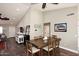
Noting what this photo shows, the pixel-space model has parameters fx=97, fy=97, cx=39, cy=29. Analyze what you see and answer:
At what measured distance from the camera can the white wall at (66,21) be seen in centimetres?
187

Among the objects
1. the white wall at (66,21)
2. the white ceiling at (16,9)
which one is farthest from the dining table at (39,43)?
the white ceiling at (16,9)

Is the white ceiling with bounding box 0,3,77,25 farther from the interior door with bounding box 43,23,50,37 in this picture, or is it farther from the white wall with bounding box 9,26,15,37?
the interior door with bounding box 43,23,50,37

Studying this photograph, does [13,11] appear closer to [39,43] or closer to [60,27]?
[39,43]

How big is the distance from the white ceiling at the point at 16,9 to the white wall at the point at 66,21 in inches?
3.9

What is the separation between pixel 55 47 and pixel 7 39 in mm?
968

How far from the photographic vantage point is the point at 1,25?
1.90 metres

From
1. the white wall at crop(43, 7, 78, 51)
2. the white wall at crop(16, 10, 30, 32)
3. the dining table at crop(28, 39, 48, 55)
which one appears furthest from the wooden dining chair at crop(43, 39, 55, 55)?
the white wall at crop(16, 10, 30, 32)

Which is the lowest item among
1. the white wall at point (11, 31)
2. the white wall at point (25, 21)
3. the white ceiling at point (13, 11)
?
the white wall at point (11, 31)

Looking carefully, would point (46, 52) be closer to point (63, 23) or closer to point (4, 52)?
point (63, 23)

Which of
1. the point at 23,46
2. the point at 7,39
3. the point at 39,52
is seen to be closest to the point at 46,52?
the point at 39,52

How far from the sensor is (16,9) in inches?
75.3

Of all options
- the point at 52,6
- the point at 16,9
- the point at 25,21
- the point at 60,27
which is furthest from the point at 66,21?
the point at 16,9

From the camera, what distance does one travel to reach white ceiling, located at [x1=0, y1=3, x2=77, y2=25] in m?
1.87

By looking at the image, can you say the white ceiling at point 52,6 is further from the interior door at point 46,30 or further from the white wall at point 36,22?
the interior door at point 46,30
